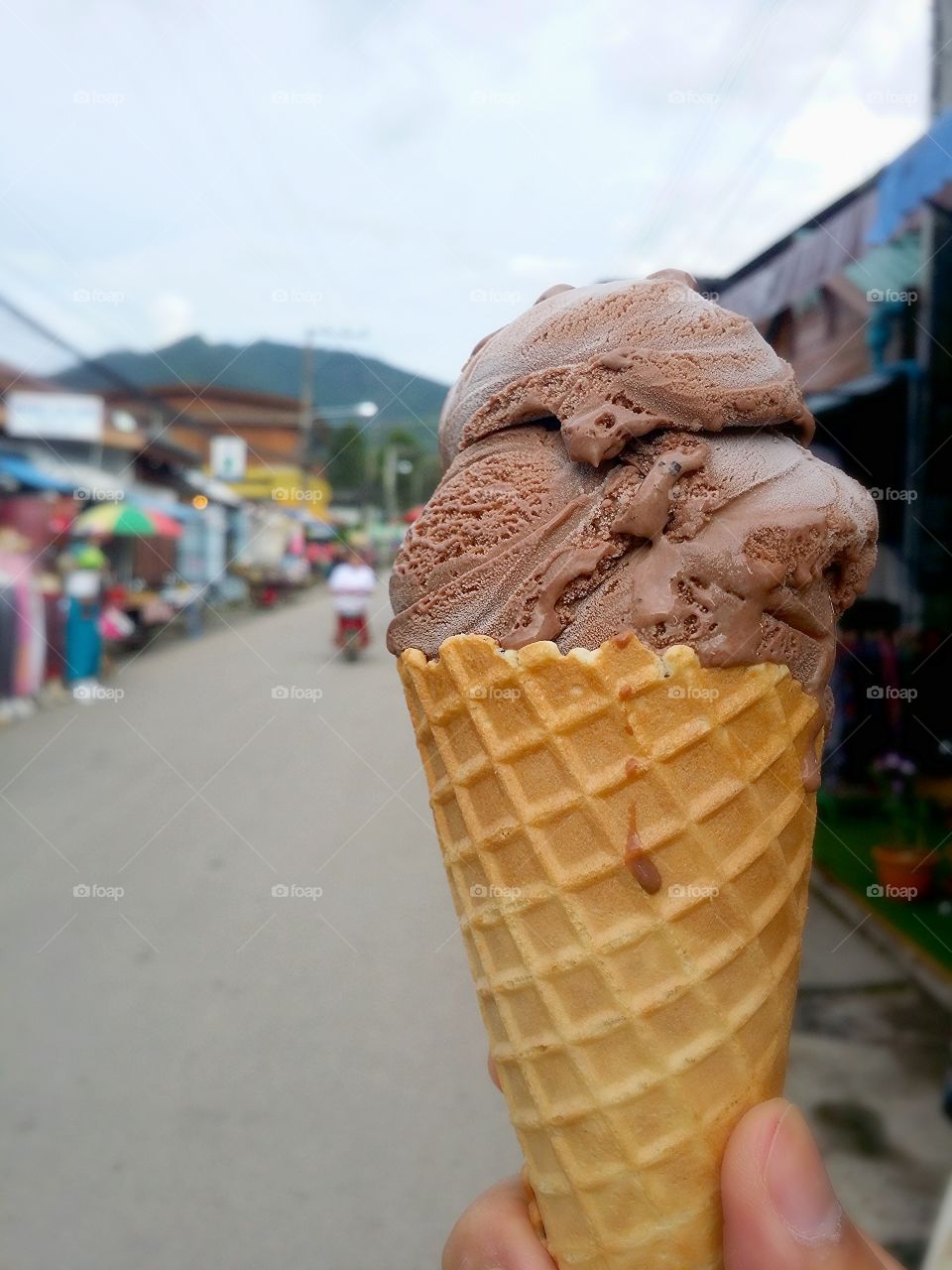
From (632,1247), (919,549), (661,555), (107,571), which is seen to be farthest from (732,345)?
(107,571)

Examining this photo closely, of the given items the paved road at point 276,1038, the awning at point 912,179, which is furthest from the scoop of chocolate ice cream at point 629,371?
the paved road at point 276,1038

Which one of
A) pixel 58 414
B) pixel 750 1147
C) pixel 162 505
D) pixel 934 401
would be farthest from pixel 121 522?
pixel 750 1147

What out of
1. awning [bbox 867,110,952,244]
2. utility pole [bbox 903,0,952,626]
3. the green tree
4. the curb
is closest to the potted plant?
the curb

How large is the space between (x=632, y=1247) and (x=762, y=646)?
898mm

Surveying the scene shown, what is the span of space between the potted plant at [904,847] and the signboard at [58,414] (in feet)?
23.4

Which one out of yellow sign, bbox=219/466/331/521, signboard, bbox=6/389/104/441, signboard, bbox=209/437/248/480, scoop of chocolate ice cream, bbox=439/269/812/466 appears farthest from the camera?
signboard, bbox=6/389/104/441

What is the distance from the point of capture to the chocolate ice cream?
50.7 inches

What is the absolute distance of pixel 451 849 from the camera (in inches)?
58.2

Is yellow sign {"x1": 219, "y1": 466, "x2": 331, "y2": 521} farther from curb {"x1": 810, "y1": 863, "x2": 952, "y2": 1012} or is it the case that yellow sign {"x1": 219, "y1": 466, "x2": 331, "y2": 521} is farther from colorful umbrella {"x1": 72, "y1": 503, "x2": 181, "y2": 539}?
curb {"x1": 810, "y1": 863, "x2": 952, "y2": 1012}

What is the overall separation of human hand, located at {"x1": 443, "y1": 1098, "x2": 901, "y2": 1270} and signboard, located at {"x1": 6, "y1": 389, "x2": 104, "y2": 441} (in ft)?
27.5

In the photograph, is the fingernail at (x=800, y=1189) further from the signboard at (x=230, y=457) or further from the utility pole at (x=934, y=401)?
the signboard at (x=230, y=457)

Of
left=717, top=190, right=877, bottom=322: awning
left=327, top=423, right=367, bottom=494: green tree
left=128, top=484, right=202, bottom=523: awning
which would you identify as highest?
left=717, top=190, right=877, bottom=322: awning

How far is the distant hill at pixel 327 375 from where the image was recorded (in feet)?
6.86

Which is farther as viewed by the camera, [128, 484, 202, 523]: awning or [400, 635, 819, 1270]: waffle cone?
[128, 484, 202, 523]: awning
